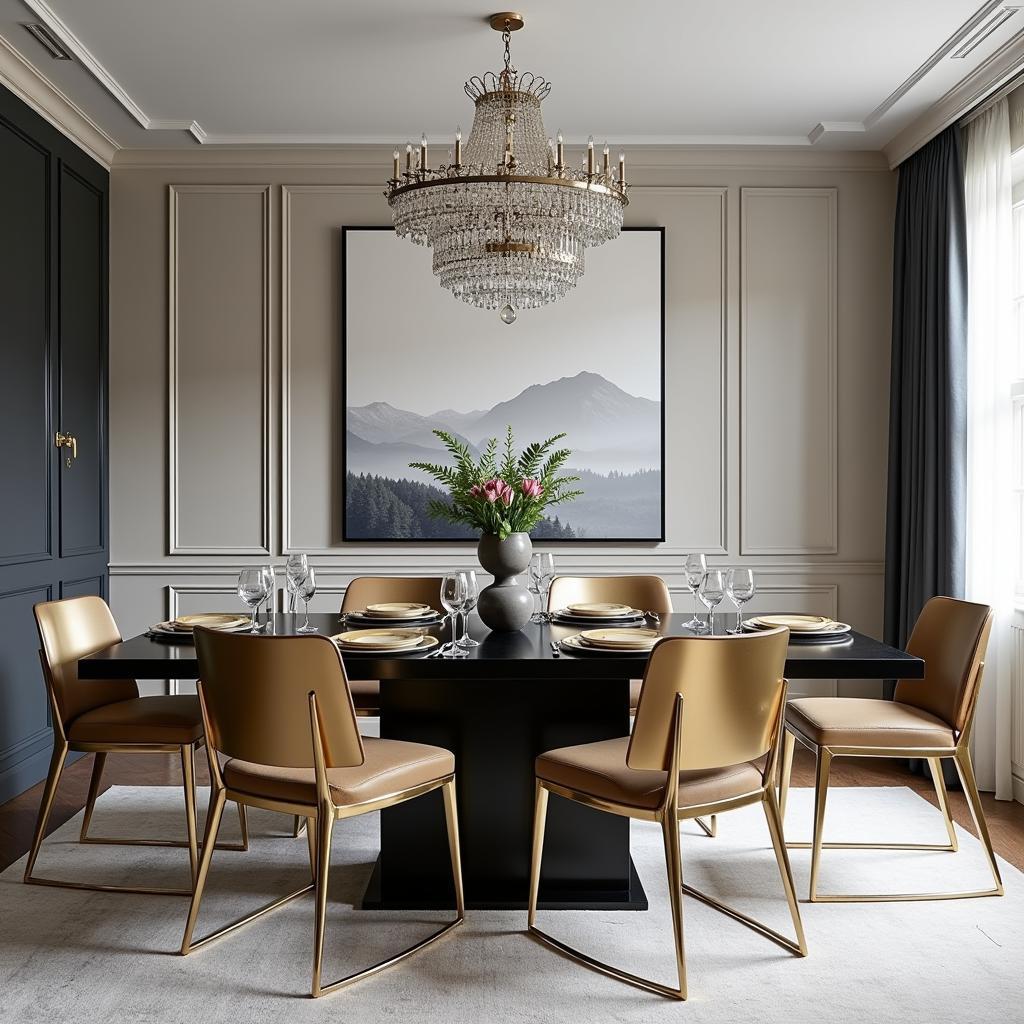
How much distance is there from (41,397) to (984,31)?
12.3ft

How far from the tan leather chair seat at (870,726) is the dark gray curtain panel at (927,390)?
3.75 feet

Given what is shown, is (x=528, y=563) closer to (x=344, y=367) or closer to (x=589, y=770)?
(x=589, y=770)

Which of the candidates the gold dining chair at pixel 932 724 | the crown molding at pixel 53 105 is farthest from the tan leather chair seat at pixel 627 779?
the crown molding at pixel 53 105

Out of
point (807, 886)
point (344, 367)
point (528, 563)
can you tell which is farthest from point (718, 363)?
point (807, 886)

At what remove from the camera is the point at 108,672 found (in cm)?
263

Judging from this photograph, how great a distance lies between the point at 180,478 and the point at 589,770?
9.74ft

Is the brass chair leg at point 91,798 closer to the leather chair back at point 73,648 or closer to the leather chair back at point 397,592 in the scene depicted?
the leather chair back at point 73,648

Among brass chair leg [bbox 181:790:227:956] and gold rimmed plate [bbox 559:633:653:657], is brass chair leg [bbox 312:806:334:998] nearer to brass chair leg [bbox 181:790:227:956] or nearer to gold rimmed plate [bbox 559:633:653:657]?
brass chair leg [bbox 181:790:227:956]

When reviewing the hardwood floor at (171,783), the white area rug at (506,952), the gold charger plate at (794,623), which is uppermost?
the gold charger plate at (794,623)

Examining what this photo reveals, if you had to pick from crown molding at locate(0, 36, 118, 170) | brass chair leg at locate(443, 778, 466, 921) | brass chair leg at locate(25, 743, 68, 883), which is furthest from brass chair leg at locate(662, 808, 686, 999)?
crown molding at locate(0, 36, 118, 170)

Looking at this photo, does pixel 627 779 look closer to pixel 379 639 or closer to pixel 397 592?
pixel 379 639

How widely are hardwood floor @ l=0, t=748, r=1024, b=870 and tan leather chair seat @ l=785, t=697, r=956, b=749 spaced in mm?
619

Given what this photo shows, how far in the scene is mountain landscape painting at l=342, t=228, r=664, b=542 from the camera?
473 cm

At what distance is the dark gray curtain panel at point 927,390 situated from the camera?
405cm
